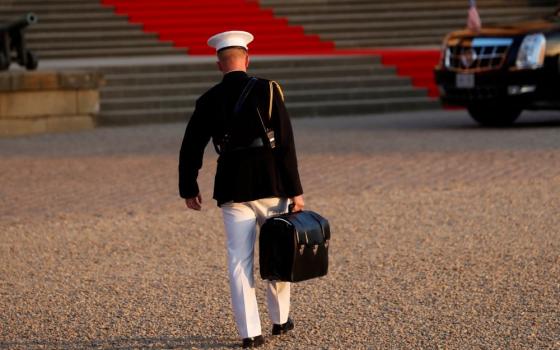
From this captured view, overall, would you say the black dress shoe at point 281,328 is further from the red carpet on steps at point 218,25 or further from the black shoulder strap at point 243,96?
the red carpet on steps at point 218,25

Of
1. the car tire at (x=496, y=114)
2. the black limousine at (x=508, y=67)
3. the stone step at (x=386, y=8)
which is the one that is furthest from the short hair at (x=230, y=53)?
the stone step at (x=386, y=8)

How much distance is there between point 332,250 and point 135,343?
250 cm

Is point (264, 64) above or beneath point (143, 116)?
above

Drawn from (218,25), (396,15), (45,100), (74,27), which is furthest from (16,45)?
(396,15)

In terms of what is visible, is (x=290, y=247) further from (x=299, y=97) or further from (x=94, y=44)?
(x=94, y=44)

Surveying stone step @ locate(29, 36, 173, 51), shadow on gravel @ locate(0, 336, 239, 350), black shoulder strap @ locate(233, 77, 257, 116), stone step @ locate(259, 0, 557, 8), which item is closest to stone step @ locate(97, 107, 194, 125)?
stone step @ locate(29, 36, 173, 51)

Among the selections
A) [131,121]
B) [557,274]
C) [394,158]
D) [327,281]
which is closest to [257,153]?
[327,281]

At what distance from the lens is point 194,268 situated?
737 cm

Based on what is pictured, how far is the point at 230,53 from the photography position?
5320 millimetres

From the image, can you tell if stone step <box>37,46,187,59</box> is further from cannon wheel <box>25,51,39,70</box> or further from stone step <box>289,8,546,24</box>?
cannon wheel <box>25,51,39,70</box>

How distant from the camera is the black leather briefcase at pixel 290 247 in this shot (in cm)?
525

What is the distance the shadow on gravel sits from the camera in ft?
18.1

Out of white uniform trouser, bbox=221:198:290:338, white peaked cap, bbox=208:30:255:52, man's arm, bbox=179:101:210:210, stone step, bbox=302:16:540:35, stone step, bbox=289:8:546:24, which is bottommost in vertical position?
stone step, bbox=302:16:540:35

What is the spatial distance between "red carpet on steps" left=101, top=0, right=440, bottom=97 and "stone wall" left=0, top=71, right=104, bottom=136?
15.9 feet
